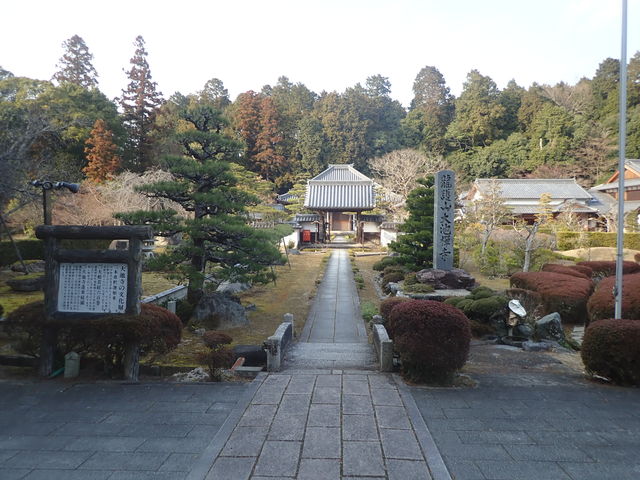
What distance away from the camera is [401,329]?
5.85 m

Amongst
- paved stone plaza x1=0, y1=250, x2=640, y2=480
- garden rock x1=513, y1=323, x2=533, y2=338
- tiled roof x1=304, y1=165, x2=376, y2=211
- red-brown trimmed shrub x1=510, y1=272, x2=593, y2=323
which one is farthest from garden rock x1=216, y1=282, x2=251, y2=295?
tiled roof x1=304, y1=165, x2=376, y2=211

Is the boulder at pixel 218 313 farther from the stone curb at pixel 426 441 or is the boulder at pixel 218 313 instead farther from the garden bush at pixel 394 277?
the garden bush at pixel 394 277

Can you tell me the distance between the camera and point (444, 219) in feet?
45.3

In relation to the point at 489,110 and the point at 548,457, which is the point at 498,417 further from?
the point at 489,110

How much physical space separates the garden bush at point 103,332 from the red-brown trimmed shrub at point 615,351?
6393 millimetres

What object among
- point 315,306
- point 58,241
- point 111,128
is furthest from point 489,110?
point 58,241

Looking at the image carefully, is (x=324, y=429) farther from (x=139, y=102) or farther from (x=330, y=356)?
(x=139, y=102)

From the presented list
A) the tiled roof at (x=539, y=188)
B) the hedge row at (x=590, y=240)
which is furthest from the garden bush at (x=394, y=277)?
the tiled roof at (x=539, y=188)

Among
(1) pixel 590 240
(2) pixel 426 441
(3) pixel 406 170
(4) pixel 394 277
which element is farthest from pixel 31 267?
(1) pixel 590 240

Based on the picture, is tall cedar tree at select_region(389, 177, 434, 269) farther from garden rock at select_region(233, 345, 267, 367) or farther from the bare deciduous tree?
the bare deciduous tree

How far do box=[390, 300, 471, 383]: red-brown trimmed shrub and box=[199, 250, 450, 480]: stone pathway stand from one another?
46 cm

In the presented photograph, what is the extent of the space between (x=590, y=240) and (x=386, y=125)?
35.8m

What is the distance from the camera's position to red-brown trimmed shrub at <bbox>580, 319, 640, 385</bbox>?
215 inches

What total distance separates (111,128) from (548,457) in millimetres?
37375
